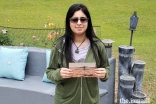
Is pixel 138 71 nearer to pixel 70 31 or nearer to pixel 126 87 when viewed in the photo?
pixel 126 87

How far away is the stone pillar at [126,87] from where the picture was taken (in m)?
2.40

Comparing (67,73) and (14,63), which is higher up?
(67,73)

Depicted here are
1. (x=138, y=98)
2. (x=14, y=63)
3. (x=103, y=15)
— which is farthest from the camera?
(x=103, y=15)

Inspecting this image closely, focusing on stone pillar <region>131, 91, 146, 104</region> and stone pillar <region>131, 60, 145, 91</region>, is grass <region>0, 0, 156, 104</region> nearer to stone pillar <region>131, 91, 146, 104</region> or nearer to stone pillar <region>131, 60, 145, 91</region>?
stone pillar <region>131, 60, 145, 91</region>

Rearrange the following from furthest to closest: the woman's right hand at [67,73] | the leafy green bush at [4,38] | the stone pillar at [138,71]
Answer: the leafy green bush at [4,38], the stone pillar at [138,71], the woman's right hand at [67,73]

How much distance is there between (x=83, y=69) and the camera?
60.4 inches

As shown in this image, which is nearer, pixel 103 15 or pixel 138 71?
pixel 138 71

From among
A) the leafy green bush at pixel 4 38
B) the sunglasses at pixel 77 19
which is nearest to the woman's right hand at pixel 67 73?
the sunglasses at pixel 77 19

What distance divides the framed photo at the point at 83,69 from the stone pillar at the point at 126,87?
0.92 m

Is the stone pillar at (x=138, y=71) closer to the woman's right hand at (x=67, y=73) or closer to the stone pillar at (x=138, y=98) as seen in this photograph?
the stone pillar at (x=138, y=98)

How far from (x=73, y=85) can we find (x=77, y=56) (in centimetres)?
18

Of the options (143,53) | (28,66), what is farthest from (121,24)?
(28,66)

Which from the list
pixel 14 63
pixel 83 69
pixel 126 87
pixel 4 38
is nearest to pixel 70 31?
pixel 83 69

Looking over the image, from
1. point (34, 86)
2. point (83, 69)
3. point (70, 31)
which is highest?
point (70, 31)
